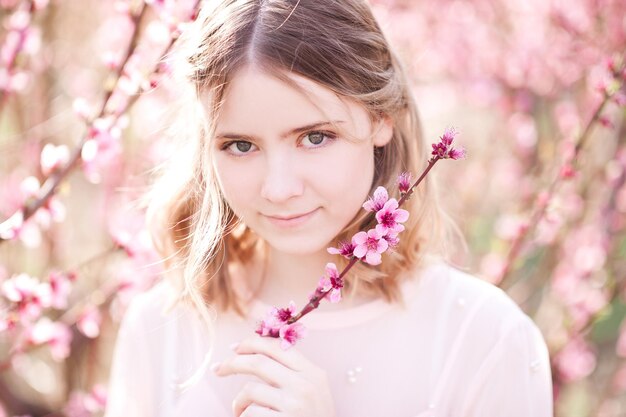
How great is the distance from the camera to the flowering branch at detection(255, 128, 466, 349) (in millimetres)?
1098

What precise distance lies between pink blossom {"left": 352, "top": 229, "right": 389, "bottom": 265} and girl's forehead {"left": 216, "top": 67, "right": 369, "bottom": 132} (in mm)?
264

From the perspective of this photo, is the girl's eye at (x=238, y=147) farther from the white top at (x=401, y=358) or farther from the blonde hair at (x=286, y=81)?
the white top at (x=401, y=358)

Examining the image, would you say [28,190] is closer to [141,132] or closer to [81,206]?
[141,132]

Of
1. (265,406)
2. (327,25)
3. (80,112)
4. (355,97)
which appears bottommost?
(265,406)

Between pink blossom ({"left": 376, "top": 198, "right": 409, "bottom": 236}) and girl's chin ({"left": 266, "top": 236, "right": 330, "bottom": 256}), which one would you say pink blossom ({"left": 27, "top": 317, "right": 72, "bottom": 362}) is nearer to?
girl's chin ({"left": 266, "top": 236, "right": 330, "bottom": 256})

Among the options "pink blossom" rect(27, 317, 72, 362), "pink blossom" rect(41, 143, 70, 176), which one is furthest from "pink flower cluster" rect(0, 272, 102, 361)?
"pink blossom" rect(41, 143, 70, 176)

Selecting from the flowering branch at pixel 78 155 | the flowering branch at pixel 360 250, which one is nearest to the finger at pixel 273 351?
the flowering branch at pixel 360 250

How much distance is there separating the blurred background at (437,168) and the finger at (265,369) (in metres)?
0.61

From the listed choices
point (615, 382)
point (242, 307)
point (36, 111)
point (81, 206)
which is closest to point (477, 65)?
point (615, 382)

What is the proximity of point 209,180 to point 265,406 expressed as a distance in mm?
469

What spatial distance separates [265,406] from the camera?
1284 millimetres

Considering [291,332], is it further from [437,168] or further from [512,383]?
[437,168]

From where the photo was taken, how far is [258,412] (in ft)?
4.16

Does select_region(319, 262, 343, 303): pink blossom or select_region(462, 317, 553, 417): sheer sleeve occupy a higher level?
select_region(319, 262, 343, 303): pink blossom
